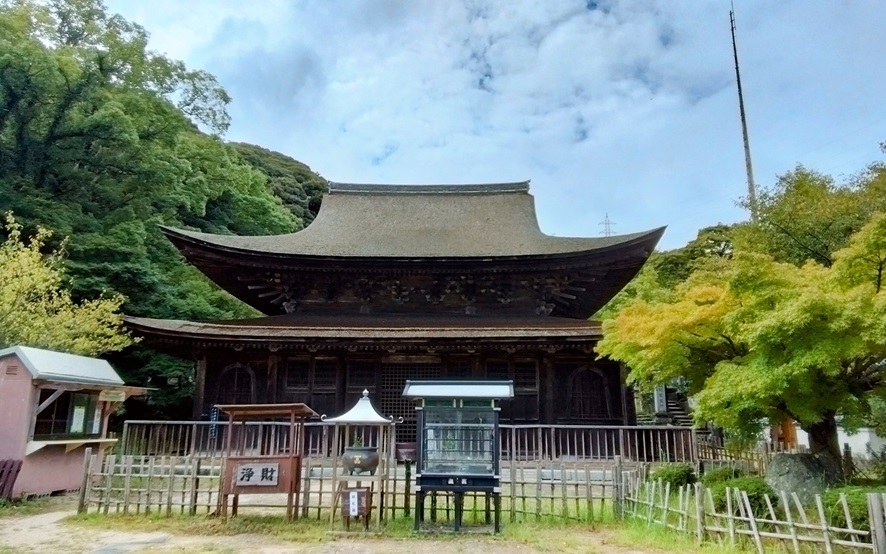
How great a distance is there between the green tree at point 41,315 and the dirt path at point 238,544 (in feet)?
18.9

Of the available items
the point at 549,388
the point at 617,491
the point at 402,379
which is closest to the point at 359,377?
the point at 402,379

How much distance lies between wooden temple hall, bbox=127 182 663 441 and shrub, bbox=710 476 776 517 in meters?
5.52

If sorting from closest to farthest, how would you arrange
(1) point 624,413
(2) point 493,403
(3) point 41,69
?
1. (2) point 493,403
2. (1) point 624,413
3. (3) point 41,69

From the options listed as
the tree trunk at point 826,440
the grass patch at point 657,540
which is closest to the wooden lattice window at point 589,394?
the grass patch at point 657,540

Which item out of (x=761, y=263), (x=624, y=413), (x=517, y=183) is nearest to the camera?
(x=761, y=263)

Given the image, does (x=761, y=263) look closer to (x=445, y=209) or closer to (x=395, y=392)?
(x=395, y=392)

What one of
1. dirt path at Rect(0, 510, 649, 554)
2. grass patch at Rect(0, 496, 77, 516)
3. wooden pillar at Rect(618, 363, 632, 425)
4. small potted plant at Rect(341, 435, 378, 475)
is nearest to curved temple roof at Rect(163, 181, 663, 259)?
wooden pillar at Rect(618, 363, 632, 425)

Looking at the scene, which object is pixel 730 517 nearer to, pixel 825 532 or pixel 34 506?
pixel 825 532

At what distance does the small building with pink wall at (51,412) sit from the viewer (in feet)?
31.8

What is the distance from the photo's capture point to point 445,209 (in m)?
19.8

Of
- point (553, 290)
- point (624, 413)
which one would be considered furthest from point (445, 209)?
point (624, 413)

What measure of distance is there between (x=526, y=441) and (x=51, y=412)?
29.3 ft

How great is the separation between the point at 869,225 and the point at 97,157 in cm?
2337

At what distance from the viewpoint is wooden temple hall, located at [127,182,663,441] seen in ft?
43.1
